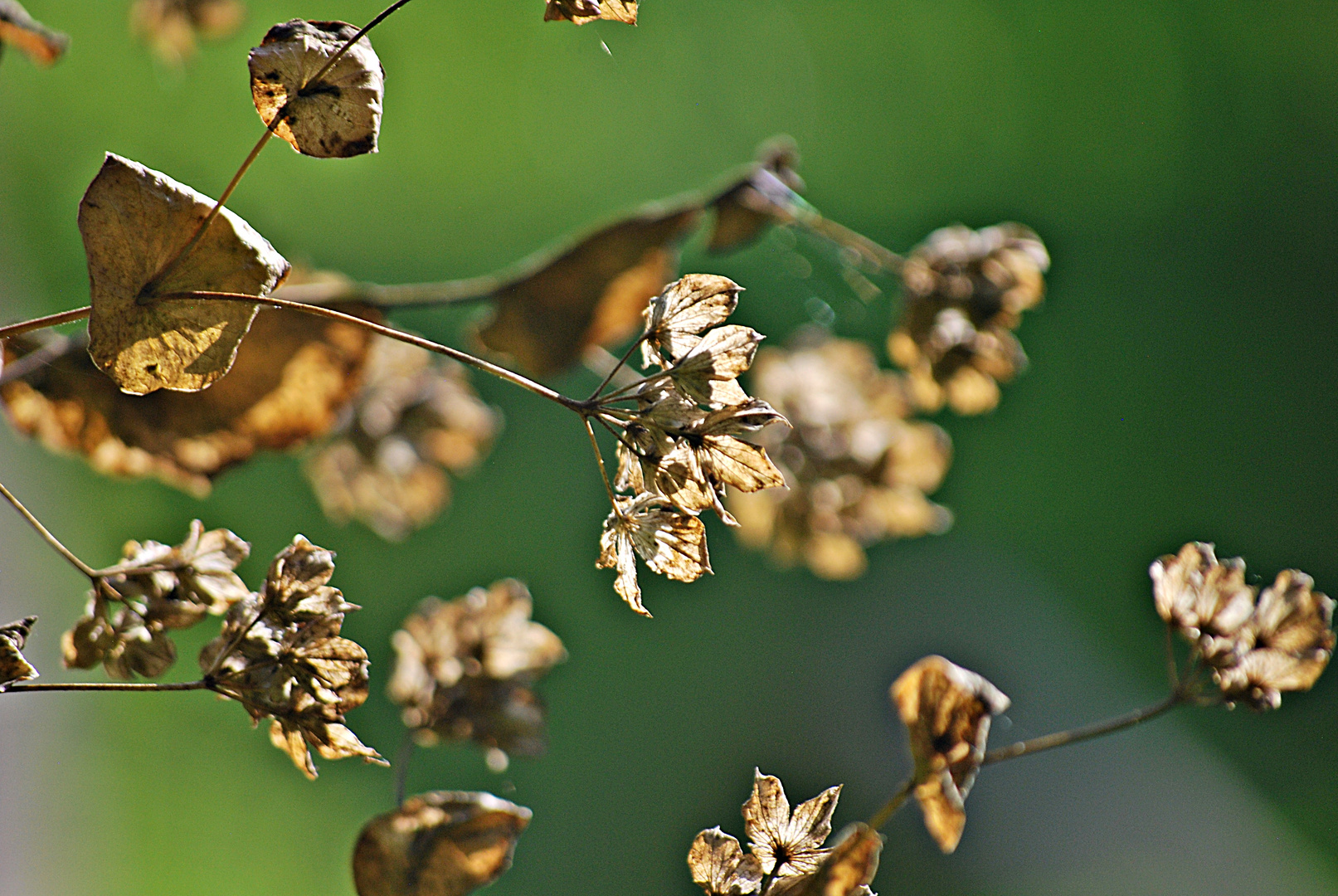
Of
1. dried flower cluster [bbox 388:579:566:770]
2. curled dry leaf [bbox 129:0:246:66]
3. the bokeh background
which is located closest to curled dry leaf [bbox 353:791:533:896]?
dried flower cluster [bbox 388:579:566:770]

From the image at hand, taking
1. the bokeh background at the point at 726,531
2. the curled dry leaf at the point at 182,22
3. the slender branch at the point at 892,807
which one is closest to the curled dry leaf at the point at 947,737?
the slender branch at the point at 892,807

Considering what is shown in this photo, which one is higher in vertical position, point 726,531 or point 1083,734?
point 1083,734

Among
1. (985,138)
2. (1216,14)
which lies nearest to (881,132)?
(985,138)

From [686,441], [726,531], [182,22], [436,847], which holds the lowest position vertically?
[726,531]

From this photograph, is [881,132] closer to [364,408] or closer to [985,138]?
[985,138]

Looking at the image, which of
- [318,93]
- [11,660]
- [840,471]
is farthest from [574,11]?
[840,471]

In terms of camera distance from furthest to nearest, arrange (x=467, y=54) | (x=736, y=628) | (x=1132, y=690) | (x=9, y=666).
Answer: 1. (x=467, y=54)
2. (x=1132, y=690)
3. (x=736, y=628)
4. (x=9, y=666)

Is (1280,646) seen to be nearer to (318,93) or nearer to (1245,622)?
(1245,622)
